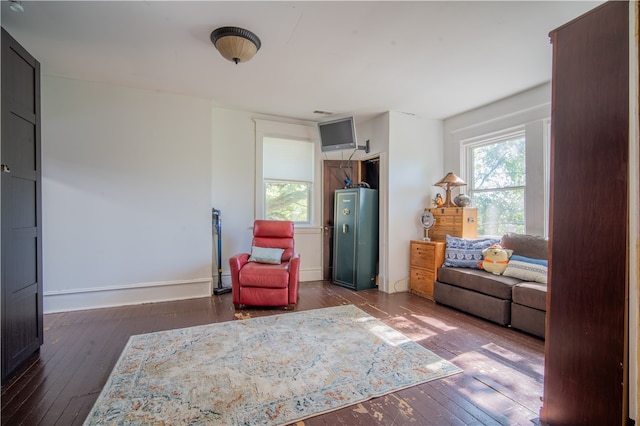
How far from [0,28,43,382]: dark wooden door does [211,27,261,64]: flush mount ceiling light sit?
137 cm

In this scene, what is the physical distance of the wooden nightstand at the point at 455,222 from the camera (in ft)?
12.5

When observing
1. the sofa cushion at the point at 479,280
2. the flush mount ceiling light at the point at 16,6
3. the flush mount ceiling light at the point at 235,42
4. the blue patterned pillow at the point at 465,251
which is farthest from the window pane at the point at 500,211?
the flush mount ceiling light at the point at 16,6

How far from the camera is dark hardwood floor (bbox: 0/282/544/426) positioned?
160 cm

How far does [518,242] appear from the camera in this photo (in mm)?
3273

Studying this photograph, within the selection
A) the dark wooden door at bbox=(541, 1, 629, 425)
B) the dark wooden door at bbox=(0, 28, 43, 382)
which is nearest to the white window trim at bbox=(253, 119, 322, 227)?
the dark wooden door at bbox=(0, 28, 43, 382)

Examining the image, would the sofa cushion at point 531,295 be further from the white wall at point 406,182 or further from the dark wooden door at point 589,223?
the white wall at point 406,182

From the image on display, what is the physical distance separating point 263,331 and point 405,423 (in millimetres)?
1538

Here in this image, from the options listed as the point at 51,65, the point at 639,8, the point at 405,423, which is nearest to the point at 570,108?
the point at 639,8

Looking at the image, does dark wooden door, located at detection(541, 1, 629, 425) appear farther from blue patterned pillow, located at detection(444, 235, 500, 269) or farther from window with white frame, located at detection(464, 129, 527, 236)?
window with white frame, located at detection(464, 129, 527, 236)

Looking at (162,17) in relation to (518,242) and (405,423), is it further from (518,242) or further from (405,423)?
(518,242)

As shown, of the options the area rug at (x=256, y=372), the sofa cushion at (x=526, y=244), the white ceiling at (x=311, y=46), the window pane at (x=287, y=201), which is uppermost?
the white ceiling at (x=311, y=46)

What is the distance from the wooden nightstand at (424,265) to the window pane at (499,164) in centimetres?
110

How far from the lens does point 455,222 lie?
3.90m

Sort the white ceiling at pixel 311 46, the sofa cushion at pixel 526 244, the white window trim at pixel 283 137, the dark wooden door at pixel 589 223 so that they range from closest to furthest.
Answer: the dark wooden door at pixel 589 223, the white ceiling at pixel 311 46, the sofa cushion at pixel 526 244, the white window trim at pixel 283 137
